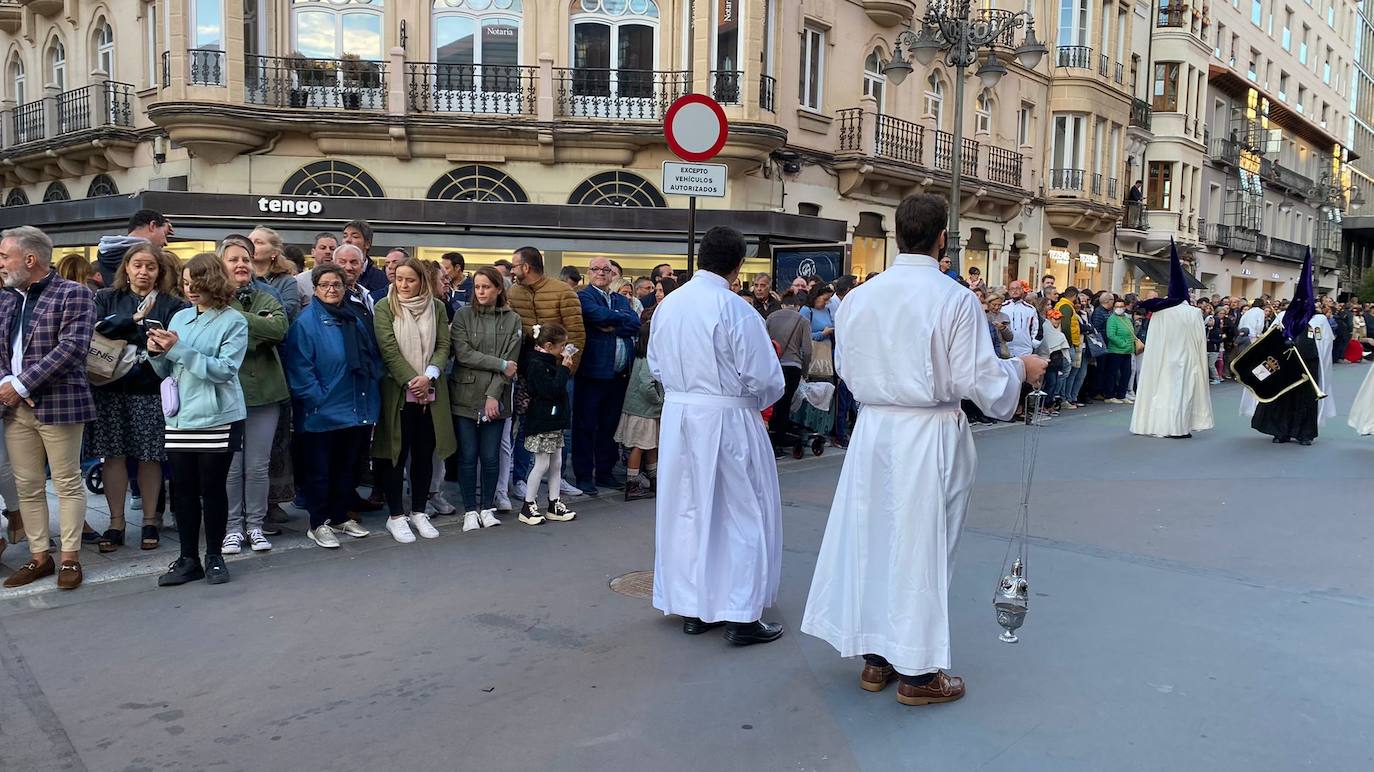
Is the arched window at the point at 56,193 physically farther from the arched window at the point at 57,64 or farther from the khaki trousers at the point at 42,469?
the khaki trousers at the point at 42,469

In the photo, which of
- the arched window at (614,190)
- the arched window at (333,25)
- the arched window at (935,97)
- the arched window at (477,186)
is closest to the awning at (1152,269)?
the arched window at (935,97)

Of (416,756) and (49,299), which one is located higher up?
(49,299)

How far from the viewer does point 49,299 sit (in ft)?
19.5

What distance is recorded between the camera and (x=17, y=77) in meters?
27.8

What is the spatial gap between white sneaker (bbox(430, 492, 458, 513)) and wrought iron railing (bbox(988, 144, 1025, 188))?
2361cm

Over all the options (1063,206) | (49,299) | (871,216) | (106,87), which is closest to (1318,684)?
(49,299)

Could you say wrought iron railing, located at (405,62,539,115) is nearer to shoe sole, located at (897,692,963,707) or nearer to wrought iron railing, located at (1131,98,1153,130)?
shoe sole, located at (897,692,963,707)

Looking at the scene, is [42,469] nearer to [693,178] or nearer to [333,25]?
[693,178]

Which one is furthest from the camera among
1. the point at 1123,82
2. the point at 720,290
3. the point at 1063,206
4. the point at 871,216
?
the point at 1123,82

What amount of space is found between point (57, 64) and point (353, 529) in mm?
24132

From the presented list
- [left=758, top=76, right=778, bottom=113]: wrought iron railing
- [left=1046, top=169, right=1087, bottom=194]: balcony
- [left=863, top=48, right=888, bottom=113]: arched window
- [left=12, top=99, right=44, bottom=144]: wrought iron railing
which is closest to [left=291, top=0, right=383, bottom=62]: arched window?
[left=758, top=76, right=778, bottom=113]: wrought iron railing

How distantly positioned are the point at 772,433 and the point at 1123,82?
30024mm

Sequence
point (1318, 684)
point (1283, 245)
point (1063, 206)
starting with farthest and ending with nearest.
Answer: point (1283, 245), point (1063, 206), point (1318, 684)

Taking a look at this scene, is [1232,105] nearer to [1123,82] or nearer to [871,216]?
[1123,82]
